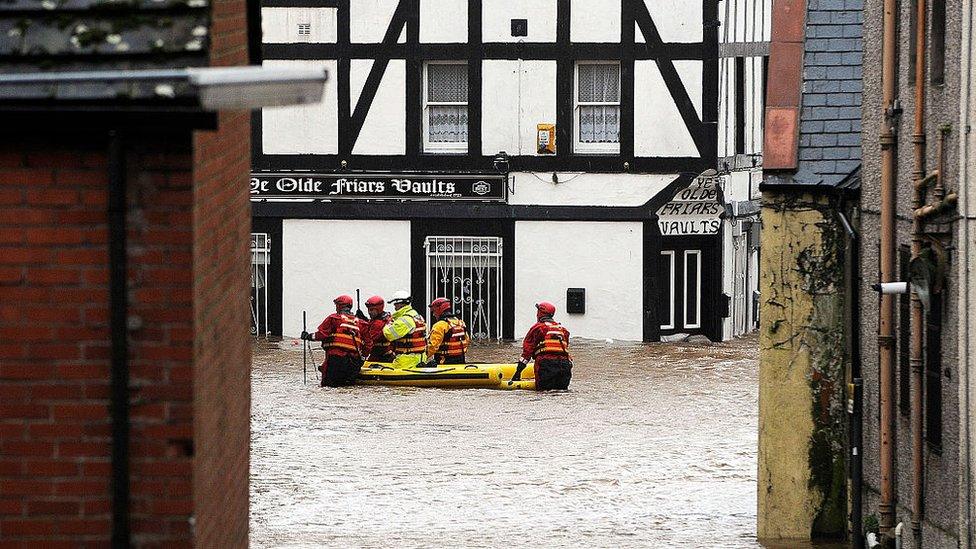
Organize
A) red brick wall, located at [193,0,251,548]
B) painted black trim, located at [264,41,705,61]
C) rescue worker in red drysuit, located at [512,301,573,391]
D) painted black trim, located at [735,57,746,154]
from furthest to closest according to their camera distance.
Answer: painted black trim, located at [735,57,746,154], painted black trim, located at [264,41,705,61], rescue worker in red drysuit, located at [512,301,573,391], red brick wall, located at [193,0,251,548]

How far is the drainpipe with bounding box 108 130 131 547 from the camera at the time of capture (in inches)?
232

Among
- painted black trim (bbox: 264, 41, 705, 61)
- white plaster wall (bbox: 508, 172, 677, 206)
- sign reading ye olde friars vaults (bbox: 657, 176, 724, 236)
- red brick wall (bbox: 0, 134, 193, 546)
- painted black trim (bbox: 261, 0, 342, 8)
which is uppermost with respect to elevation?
painted black trim (bbox: 261, 0, 342, 8)

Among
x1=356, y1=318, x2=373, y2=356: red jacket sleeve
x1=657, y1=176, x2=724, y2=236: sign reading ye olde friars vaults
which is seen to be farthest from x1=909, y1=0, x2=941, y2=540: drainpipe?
x1=657, y1=176, x2=724, y2=236: sign reading ye olde friars vaults

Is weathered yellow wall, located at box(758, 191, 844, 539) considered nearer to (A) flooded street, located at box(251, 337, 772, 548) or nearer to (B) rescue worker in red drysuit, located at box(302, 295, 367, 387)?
(A) flooded street, located at box(251, 337, 772, 548)

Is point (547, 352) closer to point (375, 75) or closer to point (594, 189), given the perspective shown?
point (594, 189)

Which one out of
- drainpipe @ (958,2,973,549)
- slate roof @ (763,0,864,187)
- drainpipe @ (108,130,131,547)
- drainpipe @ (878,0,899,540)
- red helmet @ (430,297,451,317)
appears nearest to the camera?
drainpipe @ (108,130,131,547)

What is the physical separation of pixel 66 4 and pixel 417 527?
410 inches

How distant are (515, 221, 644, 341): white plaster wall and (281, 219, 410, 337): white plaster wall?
2.23 metres

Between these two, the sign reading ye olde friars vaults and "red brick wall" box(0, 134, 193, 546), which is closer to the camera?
"red brick wall" box(0, 134, 193, 546)

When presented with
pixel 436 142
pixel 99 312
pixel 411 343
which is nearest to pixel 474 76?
pixel 436 142

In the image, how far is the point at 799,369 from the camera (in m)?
14.9

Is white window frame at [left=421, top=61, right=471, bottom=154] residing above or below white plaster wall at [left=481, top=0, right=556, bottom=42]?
below

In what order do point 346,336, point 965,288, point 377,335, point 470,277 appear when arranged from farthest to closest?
point 470,277, point 377,335, point 346,336, point 965,288

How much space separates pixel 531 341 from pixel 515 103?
866cm
